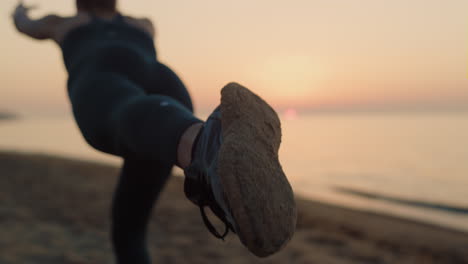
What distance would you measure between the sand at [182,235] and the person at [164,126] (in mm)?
1953

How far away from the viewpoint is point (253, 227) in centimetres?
83

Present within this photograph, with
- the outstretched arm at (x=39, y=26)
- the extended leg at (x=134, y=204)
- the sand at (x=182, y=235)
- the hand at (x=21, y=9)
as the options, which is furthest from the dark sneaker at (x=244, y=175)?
the sand at (x=182, y=235)

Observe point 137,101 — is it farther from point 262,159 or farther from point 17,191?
point 17,191

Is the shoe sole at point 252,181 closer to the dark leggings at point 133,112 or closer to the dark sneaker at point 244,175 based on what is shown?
the dark sneaker at point 244,175

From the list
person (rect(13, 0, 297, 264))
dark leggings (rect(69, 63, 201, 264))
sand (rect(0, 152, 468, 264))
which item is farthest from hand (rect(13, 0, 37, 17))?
sand (rect(0, 152, 468, 264))

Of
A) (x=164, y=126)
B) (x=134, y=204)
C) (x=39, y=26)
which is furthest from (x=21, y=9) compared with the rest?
(x=164, y=126)

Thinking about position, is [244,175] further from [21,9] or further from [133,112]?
[21,9]

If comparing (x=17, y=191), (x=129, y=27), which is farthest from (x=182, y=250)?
(x=17, y=191)

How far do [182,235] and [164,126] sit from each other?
10.6 ft

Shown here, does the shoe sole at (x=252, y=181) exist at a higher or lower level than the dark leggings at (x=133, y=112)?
higher

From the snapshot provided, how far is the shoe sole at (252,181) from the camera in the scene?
2.73 feet

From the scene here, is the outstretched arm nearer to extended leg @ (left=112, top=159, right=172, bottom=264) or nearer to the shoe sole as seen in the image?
extended leg @ (left=112, top=159, right=172, bottom=264)

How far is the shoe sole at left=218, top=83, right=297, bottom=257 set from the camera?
2.73ft

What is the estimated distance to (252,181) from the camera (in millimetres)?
875
